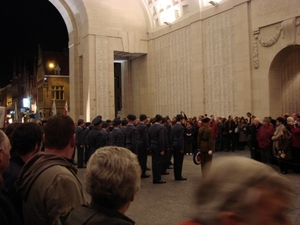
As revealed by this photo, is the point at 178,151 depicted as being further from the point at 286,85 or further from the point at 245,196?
the point at 286,85

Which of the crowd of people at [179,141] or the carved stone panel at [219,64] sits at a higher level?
the carved stone panel at [219,64]

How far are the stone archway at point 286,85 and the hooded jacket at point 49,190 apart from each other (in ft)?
47.4

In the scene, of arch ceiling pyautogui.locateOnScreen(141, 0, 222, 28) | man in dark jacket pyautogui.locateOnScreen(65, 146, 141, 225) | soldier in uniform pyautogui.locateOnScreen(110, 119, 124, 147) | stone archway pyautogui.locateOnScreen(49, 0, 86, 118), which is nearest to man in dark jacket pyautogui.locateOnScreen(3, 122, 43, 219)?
man in dark jacket pyautogui.locateOnScreen(65, 146, 141, 225)

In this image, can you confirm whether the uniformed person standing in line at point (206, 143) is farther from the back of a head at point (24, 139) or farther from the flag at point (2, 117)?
the back of a head at point (24, 139)

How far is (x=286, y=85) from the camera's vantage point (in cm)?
1611

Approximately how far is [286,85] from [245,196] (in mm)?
16613

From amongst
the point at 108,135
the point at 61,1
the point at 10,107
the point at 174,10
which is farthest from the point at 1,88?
the point at 108,135

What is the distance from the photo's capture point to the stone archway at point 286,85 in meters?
15.2

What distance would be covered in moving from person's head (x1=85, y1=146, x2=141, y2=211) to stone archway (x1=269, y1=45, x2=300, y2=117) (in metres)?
14.6

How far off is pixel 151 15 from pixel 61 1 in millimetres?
6588

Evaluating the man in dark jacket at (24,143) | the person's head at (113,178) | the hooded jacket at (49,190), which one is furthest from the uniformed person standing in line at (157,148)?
the person's head at (113,178)

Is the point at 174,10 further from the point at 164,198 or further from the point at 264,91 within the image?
the point at 164,198

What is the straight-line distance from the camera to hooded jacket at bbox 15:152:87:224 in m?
1.98

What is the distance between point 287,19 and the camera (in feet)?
45.6
